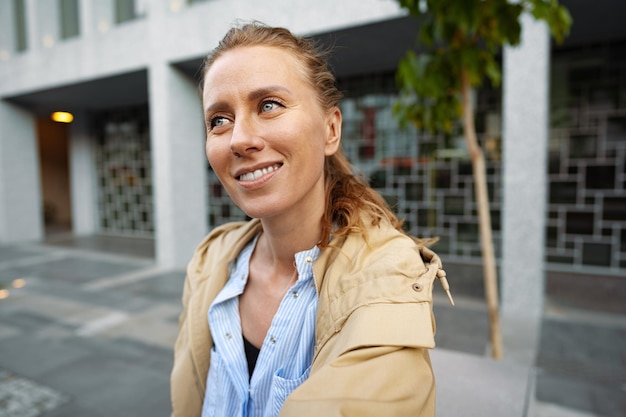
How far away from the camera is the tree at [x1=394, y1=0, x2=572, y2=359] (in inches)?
90.6

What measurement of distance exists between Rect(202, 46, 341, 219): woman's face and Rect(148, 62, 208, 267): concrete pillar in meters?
7.08

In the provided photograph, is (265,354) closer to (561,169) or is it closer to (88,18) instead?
(561,169)

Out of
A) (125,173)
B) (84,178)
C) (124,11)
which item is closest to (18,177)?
(84,178)

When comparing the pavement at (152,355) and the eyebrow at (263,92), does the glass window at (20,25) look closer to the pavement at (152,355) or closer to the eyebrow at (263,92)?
the pavement at (152,355)

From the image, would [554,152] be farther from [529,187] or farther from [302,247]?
[302,247]

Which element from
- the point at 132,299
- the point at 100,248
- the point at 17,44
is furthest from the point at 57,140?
the point at 132,299

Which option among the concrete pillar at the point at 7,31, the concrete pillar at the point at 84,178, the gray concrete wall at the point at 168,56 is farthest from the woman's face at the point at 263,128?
the concrete pillar at the point at 84,178

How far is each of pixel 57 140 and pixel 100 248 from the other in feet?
32.5

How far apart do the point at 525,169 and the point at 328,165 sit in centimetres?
448

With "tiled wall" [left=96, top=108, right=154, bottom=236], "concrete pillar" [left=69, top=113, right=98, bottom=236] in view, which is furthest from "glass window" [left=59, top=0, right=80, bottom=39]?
"concrete pillar" [left=69, top=113, right=98, bottom=236]

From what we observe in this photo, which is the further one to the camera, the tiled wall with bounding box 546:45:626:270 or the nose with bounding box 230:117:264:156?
the tiled wall with bounding box 546:45:626:270

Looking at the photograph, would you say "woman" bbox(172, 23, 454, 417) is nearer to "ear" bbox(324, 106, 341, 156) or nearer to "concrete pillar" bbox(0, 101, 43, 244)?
"ear" bbox(324, 106, 341, 156)

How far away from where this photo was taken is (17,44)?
10891 mm

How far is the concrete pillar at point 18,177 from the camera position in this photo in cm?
1100
